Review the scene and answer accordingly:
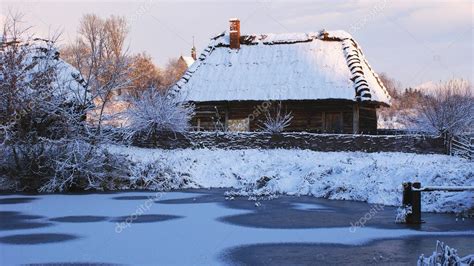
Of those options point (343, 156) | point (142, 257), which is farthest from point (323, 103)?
point (142, 257)

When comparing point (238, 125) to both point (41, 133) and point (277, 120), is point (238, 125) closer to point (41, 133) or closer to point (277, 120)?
point (277, 120)

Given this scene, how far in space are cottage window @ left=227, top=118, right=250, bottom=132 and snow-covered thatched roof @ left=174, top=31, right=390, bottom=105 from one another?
187cm

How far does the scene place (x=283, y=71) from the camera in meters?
35.0

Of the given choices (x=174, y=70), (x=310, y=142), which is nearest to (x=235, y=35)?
(x=310, y=142)

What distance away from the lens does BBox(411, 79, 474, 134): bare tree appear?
30.6 m

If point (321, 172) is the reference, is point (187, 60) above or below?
above

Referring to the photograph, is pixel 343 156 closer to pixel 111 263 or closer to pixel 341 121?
pixel 341 121

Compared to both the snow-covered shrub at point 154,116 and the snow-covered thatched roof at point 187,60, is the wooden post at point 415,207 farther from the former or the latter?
the snow-covered thatched roof at point 187,60

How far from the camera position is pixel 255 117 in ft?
112

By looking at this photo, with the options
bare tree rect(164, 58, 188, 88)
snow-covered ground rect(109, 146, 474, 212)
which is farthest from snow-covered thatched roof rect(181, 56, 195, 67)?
snow-covered ground rect(109, 146, 474, 212)

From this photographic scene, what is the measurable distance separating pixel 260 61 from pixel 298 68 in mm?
2861

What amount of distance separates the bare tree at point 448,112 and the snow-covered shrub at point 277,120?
783cm

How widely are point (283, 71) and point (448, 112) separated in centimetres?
1014

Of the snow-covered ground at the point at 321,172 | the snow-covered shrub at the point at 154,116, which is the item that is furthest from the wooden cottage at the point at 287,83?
the snow-covered ground at the point at 321,172
